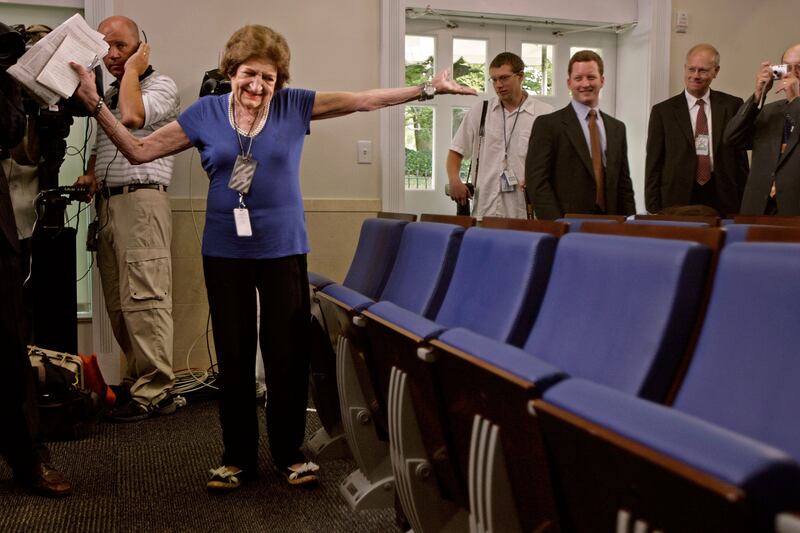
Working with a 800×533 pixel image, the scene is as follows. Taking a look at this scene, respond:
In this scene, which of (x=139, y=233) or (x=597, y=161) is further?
(x=597, y=161)

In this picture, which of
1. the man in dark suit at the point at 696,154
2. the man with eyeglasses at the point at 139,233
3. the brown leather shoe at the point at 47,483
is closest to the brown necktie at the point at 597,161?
the man in dark suit at the point at 696,154

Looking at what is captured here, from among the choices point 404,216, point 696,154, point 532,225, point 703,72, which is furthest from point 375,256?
point 703,72

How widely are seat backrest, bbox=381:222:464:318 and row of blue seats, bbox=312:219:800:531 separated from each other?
14 cm

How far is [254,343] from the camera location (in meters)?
2.43

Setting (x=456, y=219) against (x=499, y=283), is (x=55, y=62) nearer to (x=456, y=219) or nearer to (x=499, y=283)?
(x=456, y=219)

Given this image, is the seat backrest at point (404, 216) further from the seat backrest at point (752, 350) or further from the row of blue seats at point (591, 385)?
the seat backrest at point (752, 350)

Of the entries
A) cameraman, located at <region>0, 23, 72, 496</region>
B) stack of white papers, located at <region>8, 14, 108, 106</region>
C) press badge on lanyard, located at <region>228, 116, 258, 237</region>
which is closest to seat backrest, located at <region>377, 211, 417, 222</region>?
press badge on lanyard, located at <region>228, 116, 258, 237</region>

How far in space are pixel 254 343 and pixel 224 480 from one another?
1.40ft

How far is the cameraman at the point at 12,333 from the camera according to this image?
7.22 feet

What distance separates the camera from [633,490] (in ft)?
2.76

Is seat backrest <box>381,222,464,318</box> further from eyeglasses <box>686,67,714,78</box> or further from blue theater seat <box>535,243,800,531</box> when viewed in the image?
eyeglasses <box>686,67,714,78</box>

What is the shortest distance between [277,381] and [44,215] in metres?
1.42

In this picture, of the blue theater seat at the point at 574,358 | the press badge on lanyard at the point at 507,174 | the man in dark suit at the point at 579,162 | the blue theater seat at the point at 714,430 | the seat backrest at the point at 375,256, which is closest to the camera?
the blue theater seat at the point at 714,430

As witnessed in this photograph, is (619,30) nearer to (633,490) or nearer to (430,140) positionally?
(430,140)
